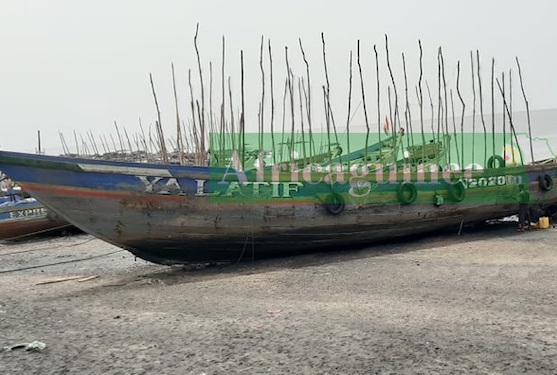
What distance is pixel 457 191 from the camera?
34.9 ft

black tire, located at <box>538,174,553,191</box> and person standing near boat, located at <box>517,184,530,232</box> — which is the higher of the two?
black tire, located at <box>538,174,553,191</box>

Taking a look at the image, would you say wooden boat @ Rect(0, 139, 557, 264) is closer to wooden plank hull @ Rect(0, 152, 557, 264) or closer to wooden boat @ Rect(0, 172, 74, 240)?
wooden plank hull @ Rect(0, 152, 557, 264)

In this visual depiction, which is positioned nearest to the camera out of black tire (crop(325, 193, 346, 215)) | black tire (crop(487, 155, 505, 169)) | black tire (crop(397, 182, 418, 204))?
black tire (crop(325, 193, 346, 215))

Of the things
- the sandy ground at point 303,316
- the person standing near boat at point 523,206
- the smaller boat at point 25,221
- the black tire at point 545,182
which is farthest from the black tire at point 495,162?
the smaller boat at point 25,221

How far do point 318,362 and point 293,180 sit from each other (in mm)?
5000

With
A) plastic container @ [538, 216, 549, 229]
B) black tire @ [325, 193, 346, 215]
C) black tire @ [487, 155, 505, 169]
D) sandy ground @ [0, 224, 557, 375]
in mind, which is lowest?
sandy ground @ [0, 224, 557, 375]

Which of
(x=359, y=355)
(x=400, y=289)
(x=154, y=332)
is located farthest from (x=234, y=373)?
(x=400, y=289)

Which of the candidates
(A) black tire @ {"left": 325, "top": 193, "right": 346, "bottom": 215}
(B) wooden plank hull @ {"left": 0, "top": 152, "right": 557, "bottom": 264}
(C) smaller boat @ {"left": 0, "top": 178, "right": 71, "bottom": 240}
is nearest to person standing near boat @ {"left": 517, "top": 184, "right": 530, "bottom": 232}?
(B) wooden plank hull @ {"left": 0, "top": 152, "right": 557, "bottom": 264}

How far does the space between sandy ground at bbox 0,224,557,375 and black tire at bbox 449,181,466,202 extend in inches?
49.2

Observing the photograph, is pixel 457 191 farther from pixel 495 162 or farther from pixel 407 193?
pixel 495 162

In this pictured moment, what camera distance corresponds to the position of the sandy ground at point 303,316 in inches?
166

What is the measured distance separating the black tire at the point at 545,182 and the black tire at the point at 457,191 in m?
2.10

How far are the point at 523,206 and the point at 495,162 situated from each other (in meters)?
1.13

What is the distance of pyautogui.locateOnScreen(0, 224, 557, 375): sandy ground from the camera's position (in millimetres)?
4211
